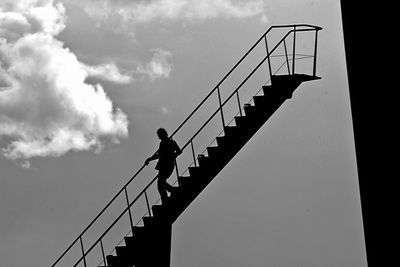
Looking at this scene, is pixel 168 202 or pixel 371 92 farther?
pixel 168 202

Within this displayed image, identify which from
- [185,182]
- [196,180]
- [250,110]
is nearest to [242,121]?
[250,110]

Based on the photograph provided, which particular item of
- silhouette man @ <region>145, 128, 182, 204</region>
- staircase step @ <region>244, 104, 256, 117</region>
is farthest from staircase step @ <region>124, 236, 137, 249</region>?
staircase step @ <region>244, 104, 256, 117</region>

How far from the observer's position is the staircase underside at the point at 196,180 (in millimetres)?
16188

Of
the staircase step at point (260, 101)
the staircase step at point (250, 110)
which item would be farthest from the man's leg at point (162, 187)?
the staircase step at point (260, 101)

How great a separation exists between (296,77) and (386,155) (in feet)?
14.0

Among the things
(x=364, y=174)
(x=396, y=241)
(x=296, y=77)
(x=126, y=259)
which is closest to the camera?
(x=396, y=241)

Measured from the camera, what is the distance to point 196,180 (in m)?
16.7

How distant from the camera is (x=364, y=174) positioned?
→ 47.8ft

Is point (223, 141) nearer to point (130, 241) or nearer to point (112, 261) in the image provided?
point (130, 241)

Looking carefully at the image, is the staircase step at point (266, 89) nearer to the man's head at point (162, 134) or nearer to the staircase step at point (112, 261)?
the man's head at point (162, 134)

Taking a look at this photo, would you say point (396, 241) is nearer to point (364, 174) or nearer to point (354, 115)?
point (364, 174)

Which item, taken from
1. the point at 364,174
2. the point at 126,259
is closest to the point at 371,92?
the point at 364,174

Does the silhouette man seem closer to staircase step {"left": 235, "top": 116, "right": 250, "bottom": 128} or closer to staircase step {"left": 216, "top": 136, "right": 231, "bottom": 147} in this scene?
staircase step {"left": 216, "top": 136, "right": 231, "bottom": 147}

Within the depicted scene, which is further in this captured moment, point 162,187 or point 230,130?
point 230,130
